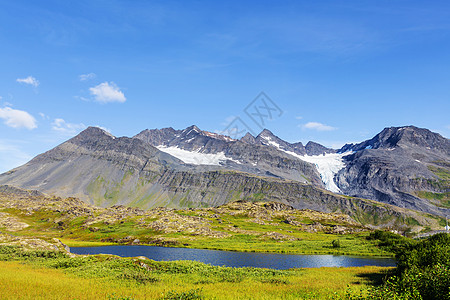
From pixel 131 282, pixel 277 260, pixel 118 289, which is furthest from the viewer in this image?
pixel 277 260

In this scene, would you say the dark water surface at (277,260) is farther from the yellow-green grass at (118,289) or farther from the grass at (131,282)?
the yellow-green grass at (118,289)

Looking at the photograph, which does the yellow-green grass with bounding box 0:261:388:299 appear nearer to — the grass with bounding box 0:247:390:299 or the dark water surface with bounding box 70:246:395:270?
the grass with bounding box 0:247:390:299

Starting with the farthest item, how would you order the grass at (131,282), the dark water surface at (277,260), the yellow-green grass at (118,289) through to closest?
the dark water surface at (277,260) → the grass at (131,282) → the yellow-green grass at (118,289)

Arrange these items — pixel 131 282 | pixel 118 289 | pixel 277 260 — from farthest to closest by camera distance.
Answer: pixel 277 260, pixel 131 282, pixel 118 289

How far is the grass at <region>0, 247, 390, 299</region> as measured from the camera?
29938 millimetres

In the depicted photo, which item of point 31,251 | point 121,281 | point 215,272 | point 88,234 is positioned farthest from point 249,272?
point 88,234

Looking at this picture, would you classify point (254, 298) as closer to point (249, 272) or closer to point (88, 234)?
point (249, 272)

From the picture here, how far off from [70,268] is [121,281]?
1344 cm

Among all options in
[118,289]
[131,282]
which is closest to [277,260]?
[131,282]

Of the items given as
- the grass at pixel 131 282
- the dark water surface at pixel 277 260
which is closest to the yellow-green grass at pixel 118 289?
the grass at pixel 131 282

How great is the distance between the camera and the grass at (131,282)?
29.9m

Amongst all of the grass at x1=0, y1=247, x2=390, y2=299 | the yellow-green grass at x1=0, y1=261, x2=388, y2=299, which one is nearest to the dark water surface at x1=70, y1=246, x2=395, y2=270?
the grass at x1=0, y1=247, x2=390, y2=299

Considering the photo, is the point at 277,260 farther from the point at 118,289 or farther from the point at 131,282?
the point at 118,289

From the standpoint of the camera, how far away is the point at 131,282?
38.0m
